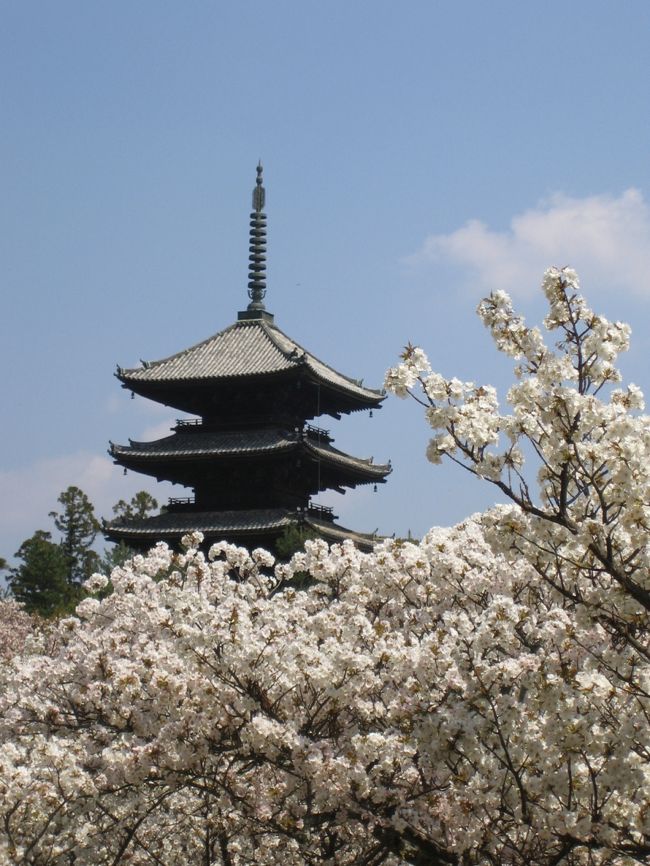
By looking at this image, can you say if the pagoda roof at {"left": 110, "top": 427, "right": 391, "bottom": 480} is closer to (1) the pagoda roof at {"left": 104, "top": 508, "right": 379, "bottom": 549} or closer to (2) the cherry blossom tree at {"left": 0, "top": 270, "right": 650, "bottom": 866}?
(1) the pagoda roof at {"left": 104, "top": 508, "right": 379, "bottom": 549}

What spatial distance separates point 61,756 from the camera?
10.5m

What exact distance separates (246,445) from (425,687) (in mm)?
29304

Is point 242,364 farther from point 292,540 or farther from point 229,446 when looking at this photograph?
point 292,540

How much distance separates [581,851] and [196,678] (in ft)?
10.2

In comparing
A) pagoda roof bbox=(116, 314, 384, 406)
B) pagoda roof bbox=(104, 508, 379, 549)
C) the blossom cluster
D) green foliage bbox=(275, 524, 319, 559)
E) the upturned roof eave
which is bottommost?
the blossom cluster

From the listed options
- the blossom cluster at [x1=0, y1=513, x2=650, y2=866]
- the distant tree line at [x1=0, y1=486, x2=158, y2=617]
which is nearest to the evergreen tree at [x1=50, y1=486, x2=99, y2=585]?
the distant tree line at [x1=0, y1=486, x2=158, y2=617]

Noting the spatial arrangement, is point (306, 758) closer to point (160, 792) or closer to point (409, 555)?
point (409, 555)

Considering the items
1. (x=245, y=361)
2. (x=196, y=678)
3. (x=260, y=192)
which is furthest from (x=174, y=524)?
(x=196, y=678)

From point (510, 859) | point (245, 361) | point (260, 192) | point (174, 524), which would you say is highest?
point (260, 192)

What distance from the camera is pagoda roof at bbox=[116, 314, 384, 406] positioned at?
1531 inches

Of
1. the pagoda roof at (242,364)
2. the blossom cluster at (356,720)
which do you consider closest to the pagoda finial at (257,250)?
the pagoda roof at (242,364)

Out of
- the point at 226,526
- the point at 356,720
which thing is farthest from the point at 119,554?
the point at 356,720

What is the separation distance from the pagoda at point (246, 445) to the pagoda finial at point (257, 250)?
275 cm

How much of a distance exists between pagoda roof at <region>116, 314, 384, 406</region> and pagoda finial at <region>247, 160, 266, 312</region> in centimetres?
198
